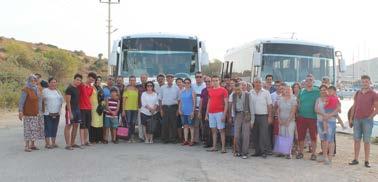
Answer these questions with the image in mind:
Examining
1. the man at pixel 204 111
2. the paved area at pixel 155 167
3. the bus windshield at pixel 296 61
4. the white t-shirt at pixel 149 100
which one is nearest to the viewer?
the paved area at pixel 155 167

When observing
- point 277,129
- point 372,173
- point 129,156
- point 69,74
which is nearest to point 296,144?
point 277,129

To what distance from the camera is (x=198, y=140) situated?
13617 mm

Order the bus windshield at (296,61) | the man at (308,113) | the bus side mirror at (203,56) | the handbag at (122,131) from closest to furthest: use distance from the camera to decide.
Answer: the man at (308,113) → the handbag at (122,131) → the bus side mirror at (203,56) → the bus windshield at (296,61)

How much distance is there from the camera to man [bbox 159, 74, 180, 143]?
13.6 meters

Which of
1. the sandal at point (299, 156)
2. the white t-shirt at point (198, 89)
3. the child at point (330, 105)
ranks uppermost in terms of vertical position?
the white t-shirt at point (198, 89)

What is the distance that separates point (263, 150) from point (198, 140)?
2.33 metres

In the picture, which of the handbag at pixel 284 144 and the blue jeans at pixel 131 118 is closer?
the handbag at pixel 284 144

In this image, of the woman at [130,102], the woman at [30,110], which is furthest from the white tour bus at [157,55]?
the woman at [30,110]

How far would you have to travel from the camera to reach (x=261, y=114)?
11727 millimetres

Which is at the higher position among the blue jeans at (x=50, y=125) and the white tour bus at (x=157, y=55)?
the white tour bus at (x=157, y=55)

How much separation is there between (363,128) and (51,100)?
276 inches

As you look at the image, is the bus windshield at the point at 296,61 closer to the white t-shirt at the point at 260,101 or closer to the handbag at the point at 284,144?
the white t-shirt at the point at 260,101

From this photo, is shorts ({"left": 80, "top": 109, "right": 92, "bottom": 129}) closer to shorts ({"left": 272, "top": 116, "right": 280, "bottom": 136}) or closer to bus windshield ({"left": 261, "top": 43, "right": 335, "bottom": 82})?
shorts ({"left": 272, "top": 116, "right": 280, "bottom": 136})

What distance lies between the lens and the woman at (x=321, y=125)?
1107 cm
